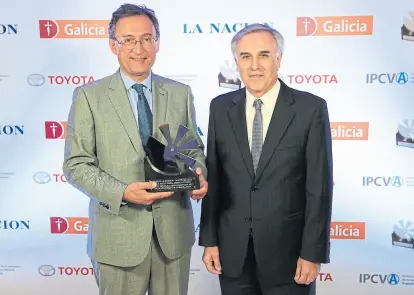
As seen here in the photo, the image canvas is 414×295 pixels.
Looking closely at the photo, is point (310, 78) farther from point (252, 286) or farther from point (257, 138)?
point (252, 286)

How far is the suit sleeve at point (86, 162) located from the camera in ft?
5.50

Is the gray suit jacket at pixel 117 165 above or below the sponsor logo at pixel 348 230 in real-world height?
above

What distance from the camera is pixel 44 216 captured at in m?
3.21

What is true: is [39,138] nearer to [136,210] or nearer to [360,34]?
[136,210]

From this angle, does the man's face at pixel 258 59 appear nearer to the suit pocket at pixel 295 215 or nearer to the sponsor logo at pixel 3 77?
the suit pocket at pixel 295 215

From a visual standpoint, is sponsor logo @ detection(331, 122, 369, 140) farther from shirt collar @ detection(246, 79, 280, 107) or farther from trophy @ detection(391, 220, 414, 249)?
shirt collar @ detection(246, 79, 280, 107)

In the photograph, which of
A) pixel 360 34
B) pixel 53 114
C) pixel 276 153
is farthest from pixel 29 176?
pixel 360 34

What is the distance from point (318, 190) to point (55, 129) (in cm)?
208

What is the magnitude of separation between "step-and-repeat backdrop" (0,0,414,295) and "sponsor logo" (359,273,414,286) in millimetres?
11

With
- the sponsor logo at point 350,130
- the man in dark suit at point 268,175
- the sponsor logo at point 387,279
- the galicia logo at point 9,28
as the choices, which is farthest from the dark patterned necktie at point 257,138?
the galicia logo at point 9,28

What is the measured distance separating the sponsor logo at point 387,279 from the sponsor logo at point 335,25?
5.75 feet

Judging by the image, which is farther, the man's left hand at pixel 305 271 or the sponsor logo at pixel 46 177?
the sponsor logo at pixel 46 177

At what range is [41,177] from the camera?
3.15 meters

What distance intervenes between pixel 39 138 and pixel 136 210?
5.37ft
